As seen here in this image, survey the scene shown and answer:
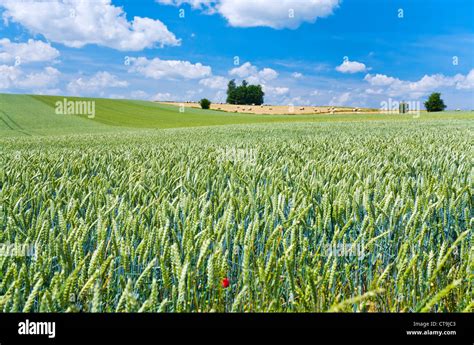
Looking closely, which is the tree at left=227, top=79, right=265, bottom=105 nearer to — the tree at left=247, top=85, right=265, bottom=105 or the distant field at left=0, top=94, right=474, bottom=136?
the tree at left=247, top=85, right=265, bottom=105

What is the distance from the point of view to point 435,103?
74562 mm

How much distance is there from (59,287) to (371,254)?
3.14 feet

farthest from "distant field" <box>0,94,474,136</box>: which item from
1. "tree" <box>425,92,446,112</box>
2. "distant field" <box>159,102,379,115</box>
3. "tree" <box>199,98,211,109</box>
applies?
"tree" <box>425,92,446,112</box>

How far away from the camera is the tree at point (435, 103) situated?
242 feet

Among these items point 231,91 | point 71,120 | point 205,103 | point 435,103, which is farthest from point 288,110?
point 71,120

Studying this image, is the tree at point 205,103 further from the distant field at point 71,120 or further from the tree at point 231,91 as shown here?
the distant field at point 71,120

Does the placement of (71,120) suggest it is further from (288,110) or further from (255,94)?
(288,110)

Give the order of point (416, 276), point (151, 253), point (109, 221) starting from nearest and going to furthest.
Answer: point (416, 276) < point (151, 253) < point (109, 221)

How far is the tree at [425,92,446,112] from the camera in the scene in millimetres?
73750

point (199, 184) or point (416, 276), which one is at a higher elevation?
point (199, 184)

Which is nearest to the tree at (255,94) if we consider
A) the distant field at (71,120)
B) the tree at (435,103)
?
the distant field at (71,120)
